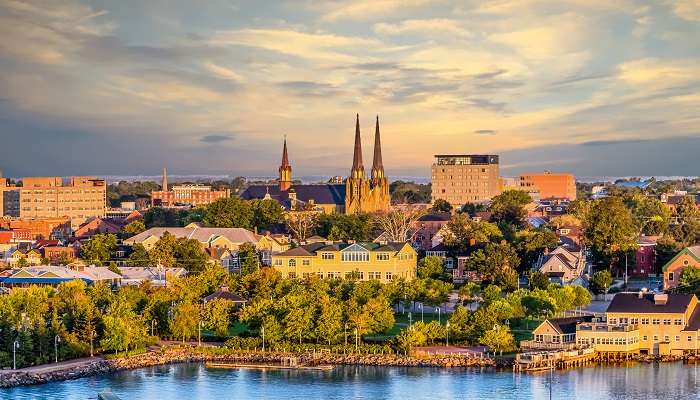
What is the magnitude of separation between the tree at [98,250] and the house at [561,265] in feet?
82.2

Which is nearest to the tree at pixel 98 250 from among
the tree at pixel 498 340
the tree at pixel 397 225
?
the tree at pixel 397 225

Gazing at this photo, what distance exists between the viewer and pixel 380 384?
38.1 meters

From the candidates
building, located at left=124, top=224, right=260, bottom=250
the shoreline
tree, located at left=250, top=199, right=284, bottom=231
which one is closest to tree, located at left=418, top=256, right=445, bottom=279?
building, located at left=124, top=224, right=260, bottom=250

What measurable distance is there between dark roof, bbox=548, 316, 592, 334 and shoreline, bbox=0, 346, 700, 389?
5.73 feet

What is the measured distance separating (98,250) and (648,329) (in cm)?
3725

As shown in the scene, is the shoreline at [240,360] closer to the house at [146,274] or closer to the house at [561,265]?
the house at [146,274]

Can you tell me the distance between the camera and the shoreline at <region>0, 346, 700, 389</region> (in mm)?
38906

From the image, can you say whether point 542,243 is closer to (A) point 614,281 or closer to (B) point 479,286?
(A) point 614,281

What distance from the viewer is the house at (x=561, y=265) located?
5956cm

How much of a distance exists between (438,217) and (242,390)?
55.0m

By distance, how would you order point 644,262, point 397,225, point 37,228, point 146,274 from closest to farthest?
point 146,274 → point 644,262 → point 397,225 → point 37,228

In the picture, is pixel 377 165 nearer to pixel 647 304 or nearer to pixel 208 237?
pixel 208 237

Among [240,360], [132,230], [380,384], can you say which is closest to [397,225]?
[132,230]

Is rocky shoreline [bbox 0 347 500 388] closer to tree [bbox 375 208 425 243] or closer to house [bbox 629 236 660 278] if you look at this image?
house [bbox 629 236 660 278]
